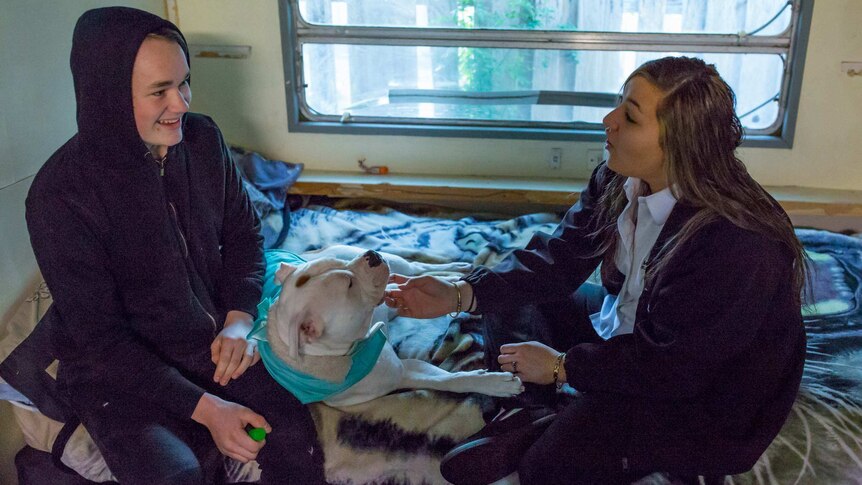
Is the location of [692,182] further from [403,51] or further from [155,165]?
[403,51]

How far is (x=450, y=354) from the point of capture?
229 cm

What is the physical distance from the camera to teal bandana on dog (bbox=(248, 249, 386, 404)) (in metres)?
1.89

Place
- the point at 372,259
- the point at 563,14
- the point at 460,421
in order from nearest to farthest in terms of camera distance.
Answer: the point at 372,259, the point at 460,421, the point at 563,14

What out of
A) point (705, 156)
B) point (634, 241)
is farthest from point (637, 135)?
point (634, 241)

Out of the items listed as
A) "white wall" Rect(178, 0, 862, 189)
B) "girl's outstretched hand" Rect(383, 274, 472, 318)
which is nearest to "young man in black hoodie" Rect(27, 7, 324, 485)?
"girl's outstretched hand" Rect(383, 274, 472, 318)

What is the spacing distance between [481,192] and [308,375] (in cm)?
173

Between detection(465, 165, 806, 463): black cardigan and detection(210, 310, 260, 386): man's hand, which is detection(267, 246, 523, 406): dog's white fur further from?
detection(465, 165, 806, 463): black cardigan

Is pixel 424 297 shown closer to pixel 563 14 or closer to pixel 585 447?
pixel 585 447

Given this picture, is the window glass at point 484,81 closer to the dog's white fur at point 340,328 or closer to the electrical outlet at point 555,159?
the electrical outlet at point 555,159

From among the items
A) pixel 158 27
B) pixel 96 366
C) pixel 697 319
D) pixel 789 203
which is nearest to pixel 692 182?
pixel 697 319

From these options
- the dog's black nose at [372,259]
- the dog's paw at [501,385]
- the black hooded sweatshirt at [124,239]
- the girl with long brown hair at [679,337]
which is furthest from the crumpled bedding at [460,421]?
the dog's black nose at [372,259]

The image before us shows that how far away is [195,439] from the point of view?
6.21ft

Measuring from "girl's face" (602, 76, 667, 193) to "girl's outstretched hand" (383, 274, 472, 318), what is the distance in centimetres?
57

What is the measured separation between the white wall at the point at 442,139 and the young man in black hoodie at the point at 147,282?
5.29 feet
